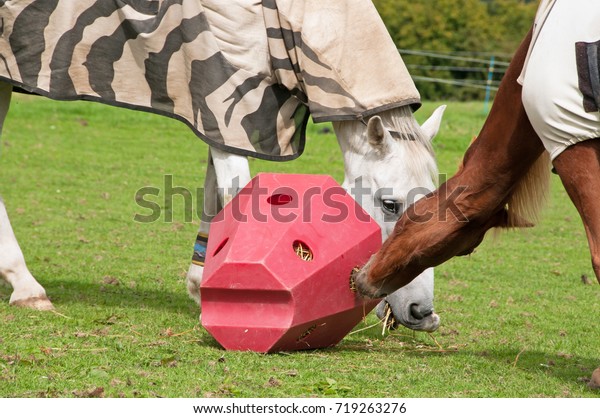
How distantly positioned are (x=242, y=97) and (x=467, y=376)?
7.80ft

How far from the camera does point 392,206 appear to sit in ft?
18.3

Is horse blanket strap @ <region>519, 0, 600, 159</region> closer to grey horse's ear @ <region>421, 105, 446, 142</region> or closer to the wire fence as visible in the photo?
grey horse's ear @ <region>421, 105, 446, 142</region>

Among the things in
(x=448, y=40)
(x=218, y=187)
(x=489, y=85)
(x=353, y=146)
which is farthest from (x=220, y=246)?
(x=448, y=40)

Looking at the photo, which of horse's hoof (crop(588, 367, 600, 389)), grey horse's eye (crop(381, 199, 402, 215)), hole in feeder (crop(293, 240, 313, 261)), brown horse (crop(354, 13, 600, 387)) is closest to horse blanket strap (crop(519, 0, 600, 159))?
brown horse (crop(354, 13, 600, 387))

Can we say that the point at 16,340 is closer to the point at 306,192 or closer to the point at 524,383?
the point at 306,192

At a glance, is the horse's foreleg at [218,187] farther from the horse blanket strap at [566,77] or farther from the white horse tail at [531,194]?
the horse blanket strap at [566,77]

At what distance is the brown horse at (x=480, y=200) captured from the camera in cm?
421

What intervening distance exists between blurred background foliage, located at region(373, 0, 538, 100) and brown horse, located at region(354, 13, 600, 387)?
70.5 ft

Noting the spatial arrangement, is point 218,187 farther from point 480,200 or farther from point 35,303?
point 480,200

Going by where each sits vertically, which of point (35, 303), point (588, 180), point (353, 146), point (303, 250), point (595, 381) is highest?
point (588, 180)

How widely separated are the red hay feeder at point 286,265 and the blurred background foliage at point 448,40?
21.1m

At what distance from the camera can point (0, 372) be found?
4.25 m

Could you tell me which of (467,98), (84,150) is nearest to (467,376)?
(84,150)

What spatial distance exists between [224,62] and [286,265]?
1.72 meters
